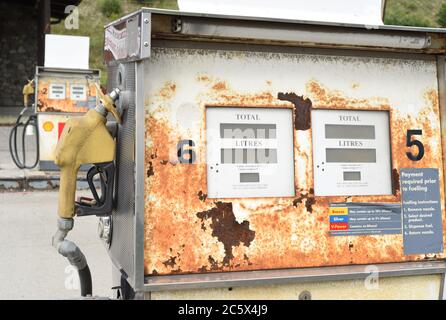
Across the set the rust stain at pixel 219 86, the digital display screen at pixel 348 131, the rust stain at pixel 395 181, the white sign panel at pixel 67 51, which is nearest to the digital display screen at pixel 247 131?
the rust stain at pixel 219 86

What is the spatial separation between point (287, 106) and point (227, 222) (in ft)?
1.50

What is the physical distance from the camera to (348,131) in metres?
2.03

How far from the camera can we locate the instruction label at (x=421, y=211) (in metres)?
2.04

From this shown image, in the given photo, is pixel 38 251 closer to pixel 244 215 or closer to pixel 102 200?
pixel 102 200

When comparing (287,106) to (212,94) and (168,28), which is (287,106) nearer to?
(212,94)

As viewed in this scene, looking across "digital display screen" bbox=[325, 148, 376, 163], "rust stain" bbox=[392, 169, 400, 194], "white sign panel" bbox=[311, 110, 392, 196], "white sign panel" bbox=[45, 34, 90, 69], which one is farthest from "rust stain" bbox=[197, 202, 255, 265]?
"white sign panel" bbox=[45, 34, 90, 69]

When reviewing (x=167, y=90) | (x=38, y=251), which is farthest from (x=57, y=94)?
(x=167, y=90)

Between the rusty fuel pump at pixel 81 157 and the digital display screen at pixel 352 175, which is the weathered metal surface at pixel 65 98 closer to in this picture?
the rusty fuel pump at pixel 81 157

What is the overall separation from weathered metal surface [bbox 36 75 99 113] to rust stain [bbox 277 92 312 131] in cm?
660

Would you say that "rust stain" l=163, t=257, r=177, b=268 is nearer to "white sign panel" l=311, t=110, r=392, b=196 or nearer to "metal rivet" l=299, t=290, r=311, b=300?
"metal rivet" l=299, t=290, r=311, b=300

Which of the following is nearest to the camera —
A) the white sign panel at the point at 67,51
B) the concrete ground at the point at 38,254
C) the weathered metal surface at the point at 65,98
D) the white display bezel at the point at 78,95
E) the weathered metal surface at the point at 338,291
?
the weathered metal surface at the point at 338,291

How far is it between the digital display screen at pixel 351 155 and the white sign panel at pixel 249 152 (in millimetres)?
170

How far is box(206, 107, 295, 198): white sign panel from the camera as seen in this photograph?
1.87 m

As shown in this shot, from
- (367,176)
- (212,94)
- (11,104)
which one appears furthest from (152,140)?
(11,104)
